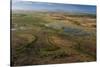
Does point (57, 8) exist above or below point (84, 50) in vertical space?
above

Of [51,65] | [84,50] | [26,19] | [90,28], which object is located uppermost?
[26,19]

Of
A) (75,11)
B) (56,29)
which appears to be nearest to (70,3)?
(75,11)
